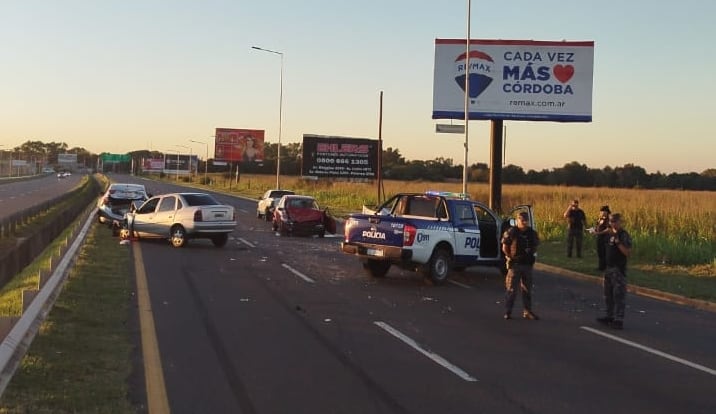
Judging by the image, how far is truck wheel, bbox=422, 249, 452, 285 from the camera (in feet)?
50.5

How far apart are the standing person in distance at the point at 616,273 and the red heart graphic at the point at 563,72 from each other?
25711 mm

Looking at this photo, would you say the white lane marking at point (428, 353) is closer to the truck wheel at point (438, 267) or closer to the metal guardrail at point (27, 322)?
the metal guardrail at point (27, 322)

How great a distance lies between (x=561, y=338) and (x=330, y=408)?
4.81 metres

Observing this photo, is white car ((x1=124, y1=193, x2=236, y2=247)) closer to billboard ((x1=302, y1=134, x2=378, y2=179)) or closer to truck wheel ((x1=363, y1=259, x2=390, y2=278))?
truck wheel ((x1=363, y1=259, x2=390, y2=278))

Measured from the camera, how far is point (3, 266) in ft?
44.7

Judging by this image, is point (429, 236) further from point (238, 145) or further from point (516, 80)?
point (238, 145)

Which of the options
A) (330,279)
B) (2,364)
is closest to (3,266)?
(330,279)

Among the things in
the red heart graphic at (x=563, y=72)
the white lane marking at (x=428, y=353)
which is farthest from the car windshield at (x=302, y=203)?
the white lane marking at (x=428, y=353)

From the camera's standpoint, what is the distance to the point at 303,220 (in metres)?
27.5

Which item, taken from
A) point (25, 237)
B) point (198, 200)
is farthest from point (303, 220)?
point (25, 237)

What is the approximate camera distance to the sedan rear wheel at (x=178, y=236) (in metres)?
21.8

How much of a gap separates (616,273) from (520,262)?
1432 millimetres

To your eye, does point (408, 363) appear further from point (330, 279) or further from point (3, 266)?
point (3, 266)

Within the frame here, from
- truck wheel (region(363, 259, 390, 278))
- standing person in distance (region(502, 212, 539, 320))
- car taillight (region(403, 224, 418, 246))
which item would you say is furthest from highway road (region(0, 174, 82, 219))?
standing person in distance (region(502, 212, 539, 320))
